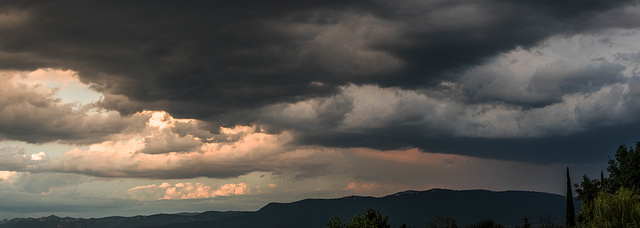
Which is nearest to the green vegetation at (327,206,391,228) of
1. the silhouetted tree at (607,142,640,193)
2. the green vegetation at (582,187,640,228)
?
the green vegetation at (582,187,640,228)

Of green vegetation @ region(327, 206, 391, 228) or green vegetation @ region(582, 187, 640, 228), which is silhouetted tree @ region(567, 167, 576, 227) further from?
green vegetation @ region(327, 206, 391, 228)

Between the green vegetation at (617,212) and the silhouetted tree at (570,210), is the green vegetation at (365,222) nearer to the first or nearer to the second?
the green vegetation at (617,212)

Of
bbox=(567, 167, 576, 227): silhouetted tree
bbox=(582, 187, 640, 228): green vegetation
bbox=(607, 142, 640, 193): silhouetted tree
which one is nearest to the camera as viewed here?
bbox=(582, 187, 640, 228): green vegetation

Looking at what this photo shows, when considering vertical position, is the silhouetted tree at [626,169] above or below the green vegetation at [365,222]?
above

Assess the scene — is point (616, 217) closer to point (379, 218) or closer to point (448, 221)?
point (379, 218)

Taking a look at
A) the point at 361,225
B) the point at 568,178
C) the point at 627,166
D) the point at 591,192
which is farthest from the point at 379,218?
the point at 568,178

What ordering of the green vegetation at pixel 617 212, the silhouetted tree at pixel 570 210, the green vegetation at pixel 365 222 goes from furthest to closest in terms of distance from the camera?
1. the silhouetted tree at pixel 570 210
2. the green vegetation at pixel 365 222
3. the green vegetation at pixel 617 212

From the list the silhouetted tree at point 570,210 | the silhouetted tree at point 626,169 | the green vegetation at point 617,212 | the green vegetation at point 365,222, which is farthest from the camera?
the silhouetted tree at point 570,210

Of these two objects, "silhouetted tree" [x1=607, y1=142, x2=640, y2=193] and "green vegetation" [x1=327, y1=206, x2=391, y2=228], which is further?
"silhouetted tree" [x1=607, y1=142, x2=640, y2=193]

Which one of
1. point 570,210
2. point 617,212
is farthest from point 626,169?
point 617,212

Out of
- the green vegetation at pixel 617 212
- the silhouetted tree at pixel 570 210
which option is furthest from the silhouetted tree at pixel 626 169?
the green vegetation at pixel 617 212

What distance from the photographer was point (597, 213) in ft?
198

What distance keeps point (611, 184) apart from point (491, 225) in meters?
52.1

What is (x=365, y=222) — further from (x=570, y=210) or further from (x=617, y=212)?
(x=570, y=210)
